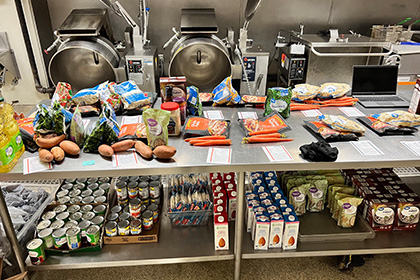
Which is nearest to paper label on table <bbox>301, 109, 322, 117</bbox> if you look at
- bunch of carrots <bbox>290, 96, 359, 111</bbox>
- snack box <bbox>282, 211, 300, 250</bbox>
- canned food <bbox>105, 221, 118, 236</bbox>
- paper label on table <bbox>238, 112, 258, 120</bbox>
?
bunch of carrots <bbox>290, 96, 359, 111</bbox>

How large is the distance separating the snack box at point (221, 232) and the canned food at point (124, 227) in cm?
47

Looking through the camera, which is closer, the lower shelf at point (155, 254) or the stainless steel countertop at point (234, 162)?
the stainless steel countertop at point (234, 162)

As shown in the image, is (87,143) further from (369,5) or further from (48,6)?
(369,5)

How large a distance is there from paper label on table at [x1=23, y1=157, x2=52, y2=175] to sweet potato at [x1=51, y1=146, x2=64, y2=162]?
39 millimetres

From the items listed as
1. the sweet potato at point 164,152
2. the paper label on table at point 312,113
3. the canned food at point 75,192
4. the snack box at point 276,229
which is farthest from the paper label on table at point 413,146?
the canned food at point 75,192

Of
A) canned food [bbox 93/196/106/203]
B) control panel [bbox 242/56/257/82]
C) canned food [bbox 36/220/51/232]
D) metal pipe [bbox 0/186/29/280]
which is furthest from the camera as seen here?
control panel [bbox 242/56/257/82]

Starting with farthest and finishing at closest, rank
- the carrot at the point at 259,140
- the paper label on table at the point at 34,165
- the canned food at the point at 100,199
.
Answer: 1. the canned food at the point at 100,199
2. the carrot at the point at 259,140
3. the paper label on table at the point at 34,165

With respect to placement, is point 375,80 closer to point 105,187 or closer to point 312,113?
point 312,113

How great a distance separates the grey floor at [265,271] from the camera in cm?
191

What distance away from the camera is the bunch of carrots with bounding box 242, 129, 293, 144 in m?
1.59

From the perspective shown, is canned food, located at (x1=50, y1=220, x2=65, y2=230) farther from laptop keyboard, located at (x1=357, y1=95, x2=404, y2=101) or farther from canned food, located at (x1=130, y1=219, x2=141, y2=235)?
laptop keyboard, located at (x1=357, y1=95, x2=404, y2=101)

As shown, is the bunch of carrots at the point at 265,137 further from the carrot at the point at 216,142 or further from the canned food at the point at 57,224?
the canned food at the point at 57,224

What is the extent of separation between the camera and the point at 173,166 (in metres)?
1.41

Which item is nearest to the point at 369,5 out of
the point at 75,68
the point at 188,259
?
the point at 75,68
